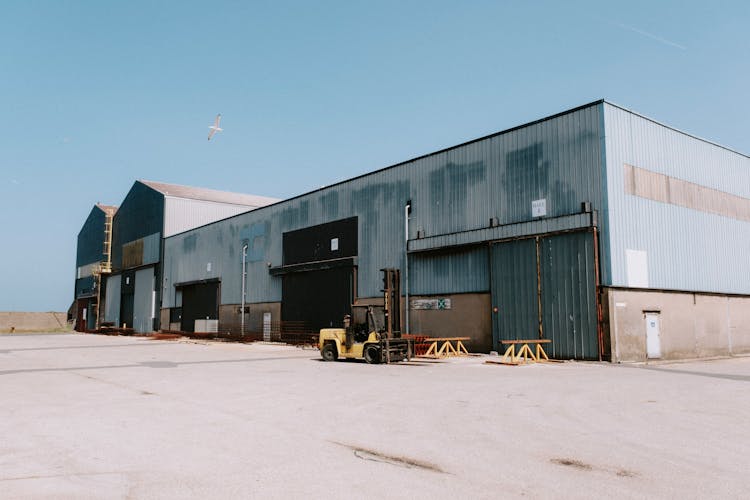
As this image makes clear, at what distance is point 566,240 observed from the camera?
2327cm

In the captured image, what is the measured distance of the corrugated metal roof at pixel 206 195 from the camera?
200 ft

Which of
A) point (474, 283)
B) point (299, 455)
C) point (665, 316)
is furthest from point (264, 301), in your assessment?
point (299, 455)

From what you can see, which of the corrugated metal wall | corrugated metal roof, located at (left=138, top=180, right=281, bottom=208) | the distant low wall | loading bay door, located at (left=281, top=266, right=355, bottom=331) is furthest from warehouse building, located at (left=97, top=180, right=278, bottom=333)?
loading bay door, located at (left=281, top=266, right=355, bottom=331)

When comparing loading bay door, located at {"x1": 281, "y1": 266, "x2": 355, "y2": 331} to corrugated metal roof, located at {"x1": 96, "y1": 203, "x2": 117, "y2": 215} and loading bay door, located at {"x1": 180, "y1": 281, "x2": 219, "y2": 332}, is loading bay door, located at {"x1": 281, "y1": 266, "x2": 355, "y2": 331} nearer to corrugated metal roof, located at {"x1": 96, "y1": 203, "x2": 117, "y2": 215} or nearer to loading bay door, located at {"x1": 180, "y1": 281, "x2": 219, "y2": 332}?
loading bay door, located at {"x1": 180, "y1": 281, "x2": 219, "y2": 332}

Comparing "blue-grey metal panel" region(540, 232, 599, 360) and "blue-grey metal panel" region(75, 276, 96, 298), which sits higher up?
"blue-grey metal panel" region(75, 276, 96, 298)

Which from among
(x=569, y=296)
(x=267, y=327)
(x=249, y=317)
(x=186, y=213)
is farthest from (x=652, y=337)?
(x=186, y=213)

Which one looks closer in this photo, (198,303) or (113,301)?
(198,303)

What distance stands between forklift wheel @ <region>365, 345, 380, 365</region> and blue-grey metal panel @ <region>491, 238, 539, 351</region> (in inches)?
255

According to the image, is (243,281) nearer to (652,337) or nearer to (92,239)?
(652,337)

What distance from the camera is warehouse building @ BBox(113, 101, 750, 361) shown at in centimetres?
2269

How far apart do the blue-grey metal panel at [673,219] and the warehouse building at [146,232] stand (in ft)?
150

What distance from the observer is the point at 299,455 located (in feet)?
23.5

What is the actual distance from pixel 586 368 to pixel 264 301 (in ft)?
90.9

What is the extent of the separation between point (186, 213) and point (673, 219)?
46592 millimetres
